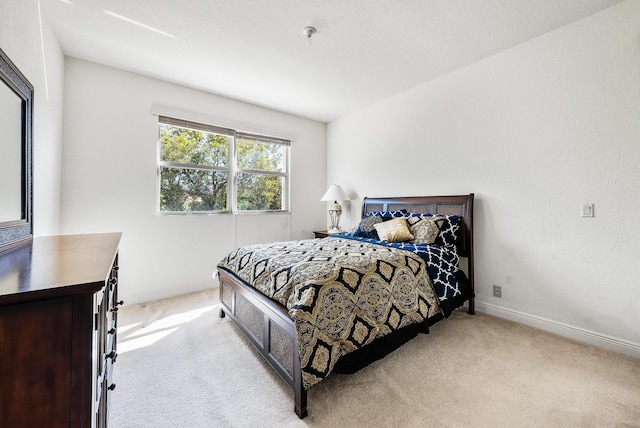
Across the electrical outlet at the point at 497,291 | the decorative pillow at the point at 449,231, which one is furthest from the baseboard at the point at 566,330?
the decorative pillow at the point at 449,231

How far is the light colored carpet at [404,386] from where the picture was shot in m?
1.42

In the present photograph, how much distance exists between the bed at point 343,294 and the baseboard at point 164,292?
3.34ft

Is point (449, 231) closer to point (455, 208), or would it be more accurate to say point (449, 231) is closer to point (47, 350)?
point (455, 208)

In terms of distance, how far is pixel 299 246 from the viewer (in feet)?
8.38

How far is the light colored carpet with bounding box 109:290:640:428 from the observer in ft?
4.66

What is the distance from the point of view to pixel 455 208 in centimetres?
292

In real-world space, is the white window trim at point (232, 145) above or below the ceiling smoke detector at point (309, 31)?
below

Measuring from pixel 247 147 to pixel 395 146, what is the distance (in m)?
2.11

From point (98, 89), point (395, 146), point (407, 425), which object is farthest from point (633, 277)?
point (98, 89)

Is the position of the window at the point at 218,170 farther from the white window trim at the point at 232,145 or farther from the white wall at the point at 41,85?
the white wall at the point at 41,85

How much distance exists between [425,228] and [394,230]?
308 millimetres

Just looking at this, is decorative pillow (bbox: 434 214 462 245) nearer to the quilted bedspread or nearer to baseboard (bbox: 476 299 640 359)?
the quilted bedspread

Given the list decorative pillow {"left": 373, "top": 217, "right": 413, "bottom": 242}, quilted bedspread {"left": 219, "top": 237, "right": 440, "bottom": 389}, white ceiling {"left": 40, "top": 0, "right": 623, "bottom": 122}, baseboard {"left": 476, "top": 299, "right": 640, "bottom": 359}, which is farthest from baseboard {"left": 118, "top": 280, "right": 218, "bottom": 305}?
baseboard {"left": 476, "top": 299, "right": 640, "bottom": 359}

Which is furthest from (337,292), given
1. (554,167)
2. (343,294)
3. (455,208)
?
(554,167)
